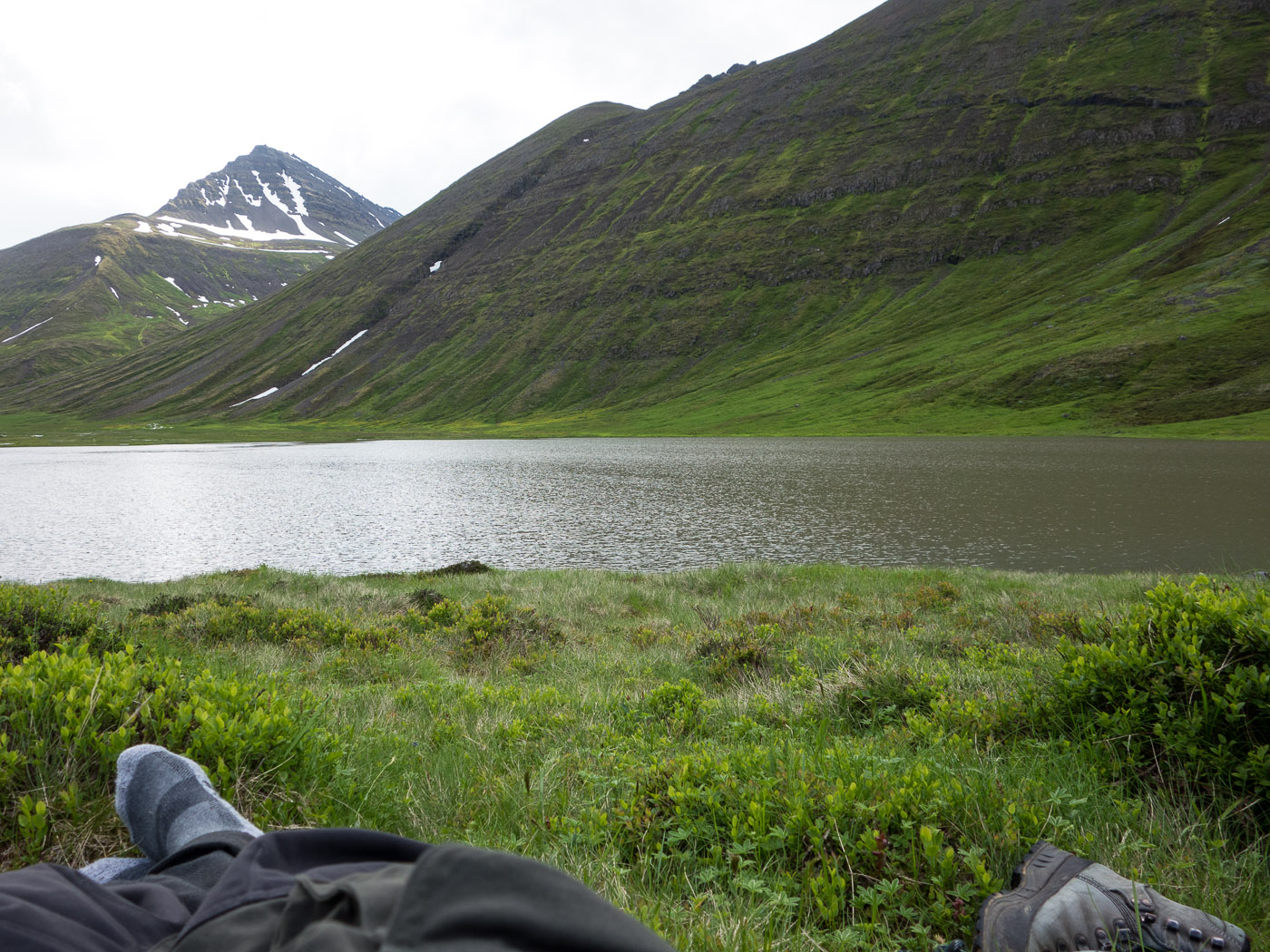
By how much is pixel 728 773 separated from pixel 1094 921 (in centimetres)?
207

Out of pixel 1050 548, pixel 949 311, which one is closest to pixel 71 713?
pixel 1050 548

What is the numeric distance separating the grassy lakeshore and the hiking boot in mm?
214

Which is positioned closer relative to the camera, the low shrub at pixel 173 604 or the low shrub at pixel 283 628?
the low shrub at pixel 283 628

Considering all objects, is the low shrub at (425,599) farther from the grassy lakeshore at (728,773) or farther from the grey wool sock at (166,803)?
the grey wool sock at (166,803)

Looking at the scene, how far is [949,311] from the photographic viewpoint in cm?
13425

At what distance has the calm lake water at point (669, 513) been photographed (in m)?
26.5

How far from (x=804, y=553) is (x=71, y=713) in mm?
25407

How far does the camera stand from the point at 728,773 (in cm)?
439

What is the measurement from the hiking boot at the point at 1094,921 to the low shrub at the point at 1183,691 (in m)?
1.49

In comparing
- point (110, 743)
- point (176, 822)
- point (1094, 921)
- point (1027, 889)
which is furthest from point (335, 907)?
point (1094, 921)

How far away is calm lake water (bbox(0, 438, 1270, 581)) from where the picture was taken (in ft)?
86.8

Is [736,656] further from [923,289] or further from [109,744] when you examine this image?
[923,289]

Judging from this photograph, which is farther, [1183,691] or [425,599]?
[425,599]

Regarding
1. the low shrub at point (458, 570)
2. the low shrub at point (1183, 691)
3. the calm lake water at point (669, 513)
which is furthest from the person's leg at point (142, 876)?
the calm lake water at point (669, 513)
